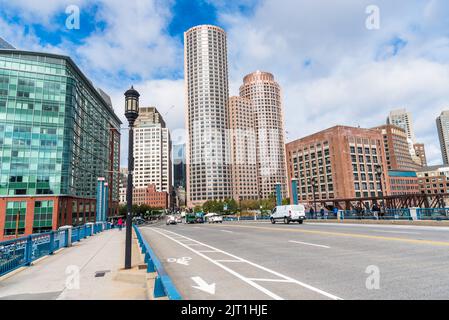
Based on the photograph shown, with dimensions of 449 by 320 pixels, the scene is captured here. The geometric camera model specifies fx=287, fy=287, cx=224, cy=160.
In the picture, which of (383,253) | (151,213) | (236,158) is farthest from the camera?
(236,158)

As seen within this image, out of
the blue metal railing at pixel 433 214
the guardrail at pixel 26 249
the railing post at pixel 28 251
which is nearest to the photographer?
the guardrail at pixel 26 249

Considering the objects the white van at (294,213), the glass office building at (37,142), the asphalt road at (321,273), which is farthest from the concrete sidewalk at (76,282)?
the glass office building at (37,142)

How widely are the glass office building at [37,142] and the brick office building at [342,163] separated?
303 ft

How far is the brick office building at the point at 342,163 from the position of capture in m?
113

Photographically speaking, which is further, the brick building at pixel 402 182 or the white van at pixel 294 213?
the brick building at pixel 402 182

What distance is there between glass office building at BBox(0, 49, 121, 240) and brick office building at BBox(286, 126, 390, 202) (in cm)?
9243

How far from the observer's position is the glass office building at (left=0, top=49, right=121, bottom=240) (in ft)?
217

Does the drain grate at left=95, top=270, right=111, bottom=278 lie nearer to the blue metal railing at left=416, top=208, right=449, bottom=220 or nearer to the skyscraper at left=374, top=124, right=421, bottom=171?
the blue metal railing at left=416, top=208, right=449, bottom=220

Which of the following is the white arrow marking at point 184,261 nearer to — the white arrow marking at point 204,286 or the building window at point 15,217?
the white arrow marking at point 204,286

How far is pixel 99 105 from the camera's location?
362 ft

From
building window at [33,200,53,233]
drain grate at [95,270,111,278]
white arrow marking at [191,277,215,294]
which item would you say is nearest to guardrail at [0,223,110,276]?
drain grate at [95,270,111,278]
